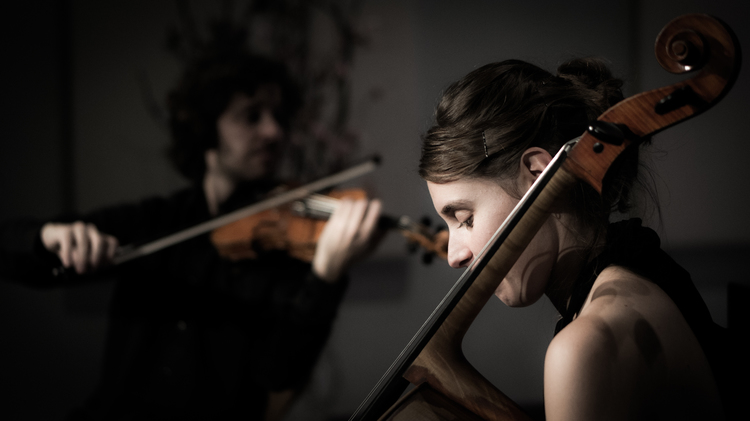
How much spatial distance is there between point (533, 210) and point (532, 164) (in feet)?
0.25

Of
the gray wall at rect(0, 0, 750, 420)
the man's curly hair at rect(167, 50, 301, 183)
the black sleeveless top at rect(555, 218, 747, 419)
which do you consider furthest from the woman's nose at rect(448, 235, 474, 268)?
the man's curly hair at rect(167, 50, 301, 183)

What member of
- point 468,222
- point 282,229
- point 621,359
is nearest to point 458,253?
point 468,222

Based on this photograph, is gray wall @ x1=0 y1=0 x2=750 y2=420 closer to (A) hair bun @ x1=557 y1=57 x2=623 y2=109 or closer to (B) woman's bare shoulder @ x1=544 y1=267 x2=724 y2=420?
(A) hair bun @ x1=557 y1=57 x2=623 y2=109

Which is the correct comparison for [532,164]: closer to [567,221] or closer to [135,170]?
[567,221]

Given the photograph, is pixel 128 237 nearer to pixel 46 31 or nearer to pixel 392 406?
pixel 46 31

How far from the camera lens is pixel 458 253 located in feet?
1.90

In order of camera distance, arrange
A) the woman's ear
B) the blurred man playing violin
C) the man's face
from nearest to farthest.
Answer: the woman's ear, the blurred man playing violin, the man's face

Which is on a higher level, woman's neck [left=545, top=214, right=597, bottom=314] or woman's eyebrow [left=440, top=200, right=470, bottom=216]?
woman's eyebrow [left=440, top=200, right=470, bottom=216]

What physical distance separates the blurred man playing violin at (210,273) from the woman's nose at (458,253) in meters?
0.72

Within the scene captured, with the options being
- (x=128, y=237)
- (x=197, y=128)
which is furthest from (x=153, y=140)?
(x=128, y=237)

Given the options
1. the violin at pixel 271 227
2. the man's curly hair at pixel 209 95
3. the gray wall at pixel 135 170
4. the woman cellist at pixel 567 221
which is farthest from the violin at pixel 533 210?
the man's curly hair at pixel 209 95

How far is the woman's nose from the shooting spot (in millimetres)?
575

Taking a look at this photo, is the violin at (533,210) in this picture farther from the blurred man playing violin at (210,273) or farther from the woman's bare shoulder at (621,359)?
the blurred man playing violin at (210,273)

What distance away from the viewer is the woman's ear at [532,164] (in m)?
0.53
